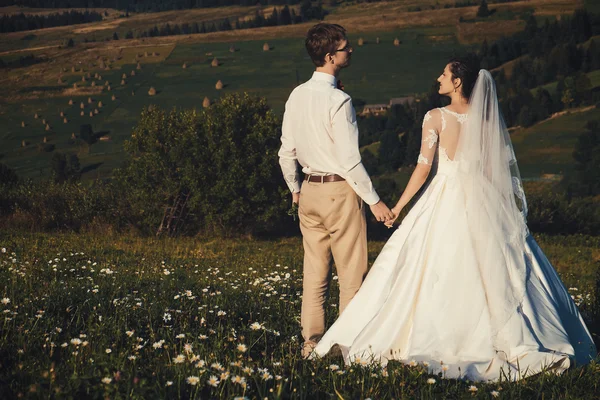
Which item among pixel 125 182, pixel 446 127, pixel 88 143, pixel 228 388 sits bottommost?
pixel 88 143

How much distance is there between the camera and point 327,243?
21.1 feet

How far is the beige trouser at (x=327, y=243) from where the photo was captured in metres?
6.11

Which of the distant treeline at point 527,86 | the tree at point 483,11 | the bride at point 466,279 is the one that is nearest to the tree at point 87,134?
the distant treeline at point 527,86

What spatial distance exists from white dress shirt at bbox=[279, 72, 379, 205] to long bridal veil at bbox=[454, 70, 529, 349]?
1.11m

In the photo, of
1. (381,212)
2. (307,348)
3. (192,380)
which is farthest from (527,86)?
(192,380)

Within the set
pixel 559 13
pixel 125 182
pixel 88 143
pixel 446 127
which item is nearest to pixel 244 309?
A: pixel 446 127

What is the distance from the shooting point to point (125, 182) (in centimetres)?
3659

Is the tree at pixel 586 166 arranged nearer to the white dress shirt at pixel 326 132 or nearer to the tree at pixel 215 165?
the tree at pixel 215 165

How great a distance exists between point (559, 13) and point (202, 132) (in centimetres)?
15654

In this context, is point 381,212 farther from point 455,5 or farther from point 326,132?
point 455,5

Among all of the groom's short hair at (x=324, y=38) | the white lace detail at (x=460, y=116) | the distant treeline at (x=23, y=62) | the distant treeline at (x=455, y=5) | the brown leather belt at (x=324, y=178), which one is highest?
the groom's short hair at (x=324, y=38)

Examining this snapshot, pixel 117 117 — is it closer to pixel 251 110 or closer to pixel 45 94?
pixel 45 94

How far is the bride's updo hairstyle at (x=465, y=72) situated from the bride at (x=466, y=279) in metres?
0.01

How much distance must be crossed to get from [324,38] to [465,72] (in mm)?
1624
